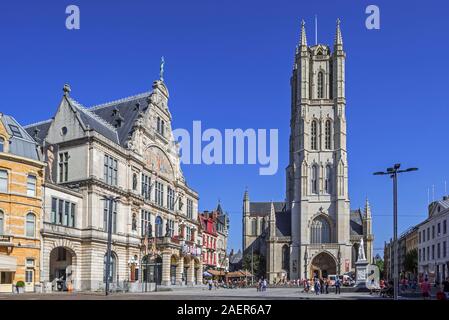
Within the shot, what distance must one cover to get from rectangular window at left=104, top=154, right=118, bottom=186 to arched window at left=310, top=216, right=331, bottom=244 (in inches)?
2449

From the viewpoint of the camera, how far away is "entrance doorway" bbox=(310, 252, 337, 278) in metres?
107

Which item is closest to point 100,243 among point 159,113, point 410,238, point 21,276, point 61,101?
point 21,276

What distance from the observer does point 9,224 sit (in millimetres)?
41344

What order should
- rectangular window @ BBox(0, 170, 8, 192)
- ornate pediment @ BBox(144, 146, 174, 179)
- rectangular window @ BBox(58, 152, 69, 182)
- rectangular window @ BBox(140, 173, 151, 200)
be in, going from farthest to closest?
1. ornate pediment @ BBox(144, 146, 174, 179)
2. rectangular window @ BBox(140, 173, 151, 200)
3. rectangular window @ BBox(58, 152, 69, 182)
4. rectangular window @ BBox(0, 170, 8, 192)

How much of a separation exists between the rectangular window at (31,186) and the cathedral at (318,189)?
7170 cm

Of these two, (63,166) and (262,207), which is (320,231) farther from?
(63,166)

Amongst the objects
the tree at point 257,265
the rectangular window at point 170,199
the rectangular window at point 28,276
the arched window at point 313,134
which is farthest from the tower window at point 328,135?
the rectangular window at point 28,276

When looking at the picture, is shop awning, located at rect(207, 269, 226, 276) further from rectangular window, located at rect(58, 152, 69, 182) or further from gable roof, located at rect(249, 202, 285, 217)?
gable roof, located at rect(249, 202, 285, 217)

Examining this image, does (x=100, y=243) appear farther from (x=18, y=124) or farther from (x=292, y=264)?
(x=292, y=264)

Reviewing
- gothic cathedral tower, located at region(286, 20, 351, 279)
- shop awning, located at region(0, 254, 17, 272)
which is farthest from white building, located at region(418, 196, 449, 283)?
shop awning, located at region(0, 254, 17, 272)

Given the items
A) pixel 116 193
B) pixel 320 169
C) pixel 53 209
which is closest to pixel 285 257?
pixel 320 169
